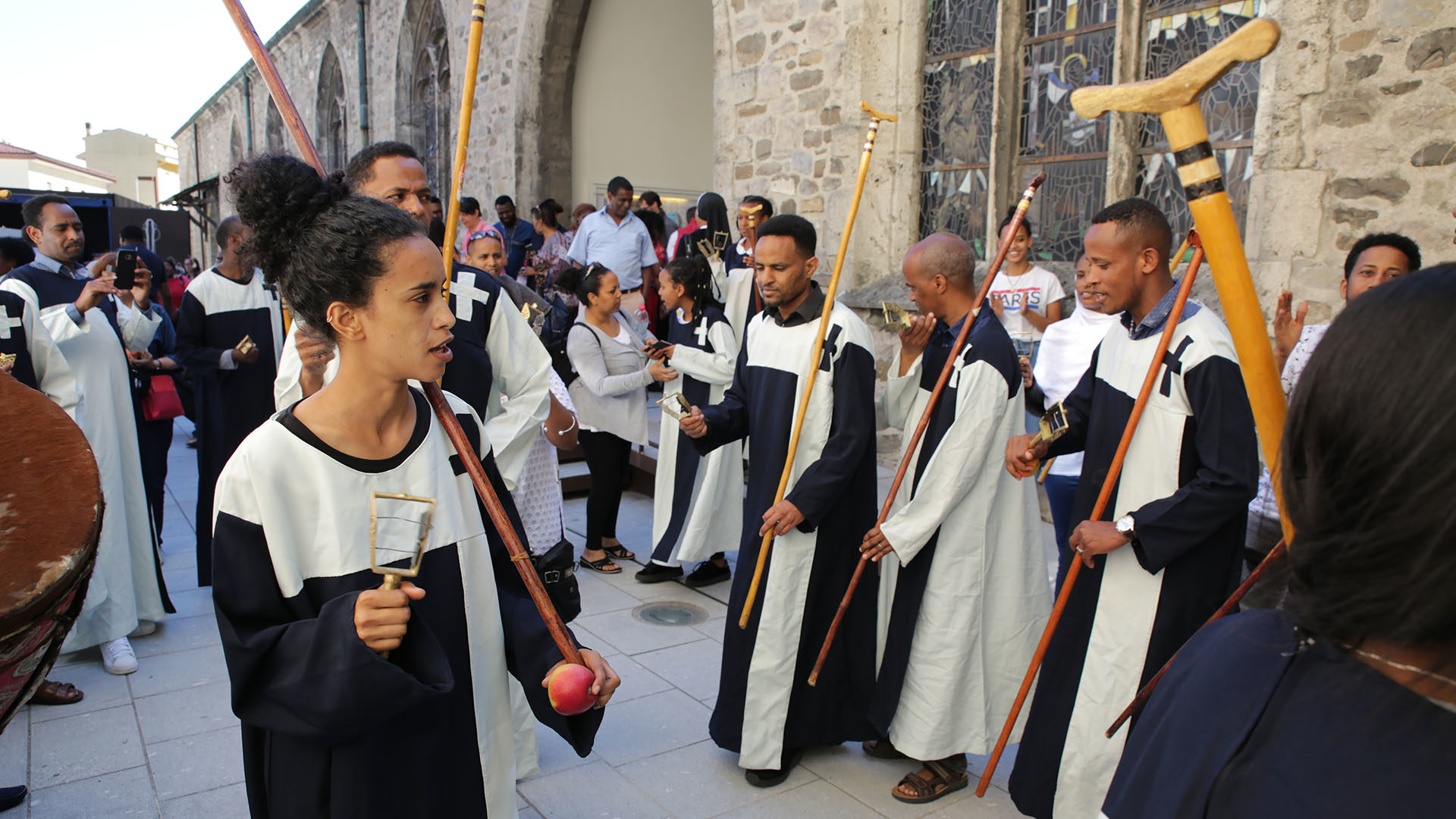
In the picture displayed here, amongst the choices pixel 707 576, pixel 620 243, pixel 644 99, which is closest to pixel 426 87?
pixel 644 99

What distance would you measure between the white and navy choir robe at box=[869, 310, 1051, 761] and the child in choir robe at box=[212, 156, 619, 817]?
1662 mm

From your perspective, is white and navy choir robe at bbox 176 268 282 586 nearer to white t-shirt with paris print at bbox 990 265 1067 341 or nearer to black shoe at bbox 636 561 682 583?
black shoe at bbox 636 561 682 583

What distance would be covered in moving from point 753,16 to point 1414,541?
28.8ft

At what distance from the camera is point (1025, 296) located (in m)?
6.06

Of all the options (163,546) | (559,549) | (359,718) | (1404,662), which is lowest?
(163,546)

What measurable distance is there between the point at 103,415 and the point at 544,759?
9.06 feet

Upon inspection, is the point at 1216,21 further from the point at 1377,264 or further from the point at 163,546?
the point at 163,546

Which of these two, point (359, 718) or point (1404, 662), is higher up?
point (1404, 662)

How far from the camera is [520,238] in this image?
35.1ft

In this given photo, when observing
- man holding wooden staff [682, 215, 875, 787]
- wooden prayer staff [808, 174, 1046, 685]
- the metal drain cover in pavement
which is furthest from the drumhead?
the metal drain cover in pavement

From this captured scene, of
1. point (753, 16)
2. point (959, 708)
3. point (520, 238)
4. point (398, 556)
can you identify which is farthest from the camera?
point (520, 238)

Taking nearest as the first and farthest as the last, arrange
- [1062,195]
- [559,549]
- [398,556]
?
[398,556]
[559,549]
[1062,195]

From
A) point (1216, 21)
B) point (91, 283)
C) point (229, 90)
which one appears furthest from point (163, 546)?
point (229, 90)

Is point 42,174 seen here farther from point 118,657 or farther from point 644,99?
point 118,657
